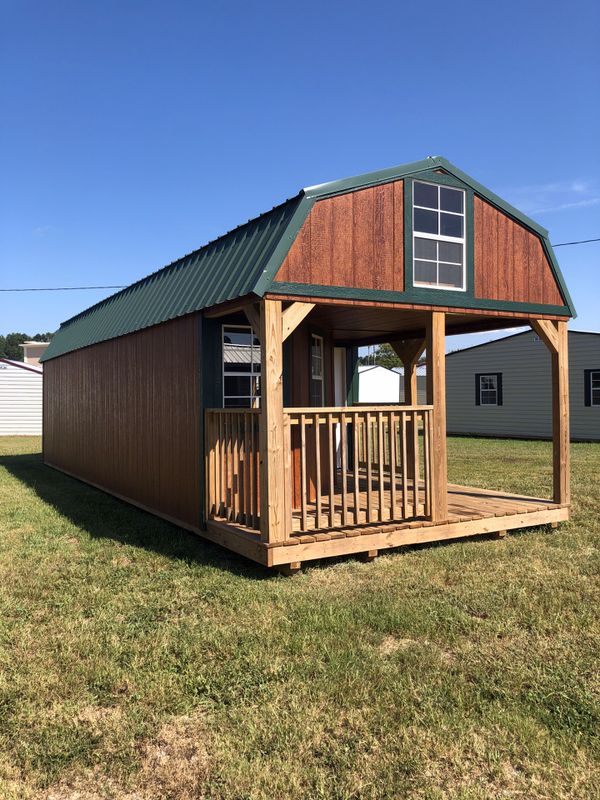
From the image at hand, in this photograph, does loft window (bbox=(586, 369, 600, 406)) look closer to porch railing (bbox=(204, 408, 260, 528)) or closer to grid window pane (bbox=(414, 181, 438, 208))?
grid window pane (bbox=(414, 181, 438, 208))

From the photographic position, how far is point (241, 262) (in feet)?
19.2

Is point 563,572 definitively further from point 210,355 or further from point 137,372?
point 137,372

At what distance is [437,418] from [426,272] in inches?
60.7

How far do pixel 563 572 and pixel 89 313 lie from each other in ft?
33.4

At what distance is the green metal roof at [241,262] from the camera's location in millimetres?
5371

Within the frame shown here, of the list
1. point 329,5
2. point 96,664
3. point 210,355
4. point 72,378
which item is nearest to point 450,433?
point 72,378

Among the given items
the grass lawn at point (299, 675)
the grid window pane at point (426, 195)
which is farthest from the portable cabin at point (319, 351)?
the grass lawn at point (299, 675)

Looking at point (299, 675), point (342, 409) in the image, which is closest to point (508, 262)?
point (342, 409)

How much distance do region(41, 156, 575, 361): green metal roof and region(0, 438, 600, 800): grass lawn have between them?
2.64m

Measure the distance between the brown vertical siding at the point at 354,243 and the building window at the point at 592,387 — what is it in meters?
16.0

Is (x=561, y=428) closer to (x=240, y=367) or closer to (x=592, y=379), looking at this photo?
(x=240, y=367)

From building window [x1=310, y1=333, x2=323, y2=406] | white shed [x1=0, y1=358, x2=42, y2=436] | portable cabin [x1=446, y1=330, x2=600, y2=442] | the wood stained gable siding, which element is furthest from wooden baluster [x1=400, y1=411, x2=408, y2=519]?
white shed [x1=0, y1=358, x2=42, y2=436]

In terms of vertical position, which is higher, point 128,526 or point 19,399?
point 19,399

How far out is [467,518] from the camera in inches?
254
